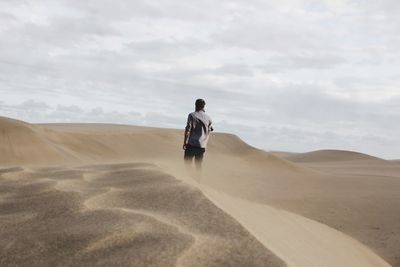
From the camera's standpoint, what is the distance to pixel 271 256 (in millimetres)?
2336

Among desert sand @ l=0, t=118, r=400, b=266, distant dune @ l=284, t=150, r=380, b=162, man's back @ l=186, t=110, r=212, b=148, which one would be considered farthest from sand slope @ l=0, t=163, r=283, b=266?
distant dune @ l=284, t=150, r=380, b=162

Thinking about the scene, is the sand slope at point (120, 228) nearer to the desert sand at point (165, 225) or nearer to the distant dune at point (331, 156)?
the desert sand at point (165, 225)

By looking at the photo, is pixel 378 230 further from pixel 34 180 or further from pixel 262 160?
pixel 262 160

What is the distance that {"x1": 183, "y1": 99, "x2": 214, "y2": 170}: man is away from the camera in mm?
7051

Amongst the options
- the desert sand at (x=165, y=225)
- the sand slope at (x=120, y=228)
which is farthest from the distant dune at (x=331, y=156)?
the sand slope at (x=120, y=228)

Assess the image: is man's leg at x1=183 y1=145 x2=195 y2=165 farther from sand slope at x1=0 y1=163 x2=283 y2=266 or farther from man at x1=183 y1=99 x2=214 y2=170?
sand slope at x1=0 y1=163 x2=283 y2=266

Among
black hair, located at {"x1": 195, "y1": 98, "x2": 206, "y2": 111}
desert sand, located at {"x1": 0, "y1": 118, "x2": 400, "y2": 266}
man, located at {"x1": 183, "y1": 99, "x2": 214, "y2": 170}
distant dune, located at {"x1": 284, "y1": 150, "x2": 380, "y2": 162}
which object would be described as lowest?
distant dune, located at {"x1": 284, "y1": 150, "x2": 380, "y2": 162}

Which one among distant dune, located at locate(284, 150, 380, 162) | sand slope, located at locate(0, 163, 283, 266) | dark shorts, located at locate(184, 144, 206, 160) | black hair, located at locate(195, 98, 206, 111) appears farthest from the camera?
distant dune, located at locate(284, 150, 380, 162)

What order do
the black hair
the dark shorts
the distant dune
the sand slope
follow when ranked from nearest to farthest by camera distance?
the sand slope → the black hair → the dark shorts → the distant dune

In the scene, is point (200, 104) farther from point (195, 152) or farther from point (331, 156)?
point (331, 156)

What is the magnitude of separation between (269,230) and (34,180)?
2079 millimetres

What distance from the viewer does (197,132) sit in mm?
7102

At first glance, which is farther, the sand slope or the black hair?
the black hair

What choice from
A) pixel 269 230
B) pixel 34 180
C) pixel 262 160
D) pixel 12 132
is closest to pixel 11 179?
pixel 34 180
